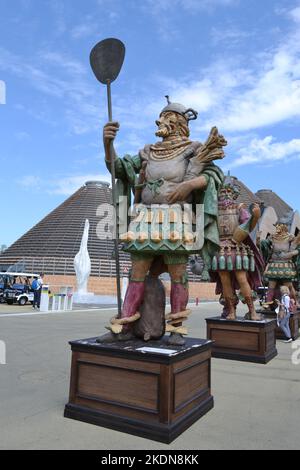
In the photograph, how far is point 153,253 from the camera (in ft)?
10.1

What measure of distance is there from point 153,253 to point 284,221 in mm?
5427

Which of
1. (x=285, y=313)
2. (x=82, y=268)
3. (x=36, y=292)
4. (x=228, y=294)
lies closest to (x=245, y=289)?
(x=228, y=294)

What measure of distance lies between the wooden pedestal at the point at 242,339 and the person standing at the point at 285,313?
1273 millimetres

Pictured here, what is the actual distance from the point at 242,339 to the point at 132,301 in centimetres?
265

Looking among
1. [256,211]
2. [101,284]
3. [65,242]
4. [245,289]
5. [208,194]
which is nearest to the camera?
[208,194]

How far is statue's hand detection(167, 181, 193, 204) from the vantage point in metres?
3.05

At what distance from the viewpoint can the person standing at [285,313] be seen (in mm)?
6555

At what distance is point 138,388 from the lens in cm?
251

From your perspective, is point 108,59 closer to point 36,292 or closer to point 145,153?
point 145,153

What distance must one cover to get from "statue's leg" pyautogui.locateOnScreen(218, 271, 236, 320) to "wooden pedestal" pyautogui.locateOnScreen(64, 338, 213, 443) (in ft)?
8.36

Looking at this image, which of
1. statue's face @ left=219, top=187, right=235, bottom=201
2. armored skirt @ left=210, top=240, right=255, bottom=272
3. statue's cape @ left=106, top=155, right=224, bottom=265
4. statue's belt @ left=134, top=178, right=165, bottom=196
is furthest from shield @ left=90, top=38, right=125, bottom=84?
armored skirt @ left=210, top=240, right=255, bottom=272

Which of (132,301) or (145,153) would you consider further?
(145,153)

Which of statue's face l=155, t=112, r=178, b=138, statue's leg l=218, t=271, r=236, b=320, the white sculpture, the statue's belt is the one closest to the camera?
the statue's belt

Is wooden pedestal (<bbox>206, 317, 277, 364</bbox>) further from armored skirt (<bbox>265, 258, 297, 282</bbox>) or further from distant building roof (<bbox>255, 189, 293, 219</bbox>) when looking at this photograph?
distant building roof (<bbox>255, 189, 293, 219</bbox>)
